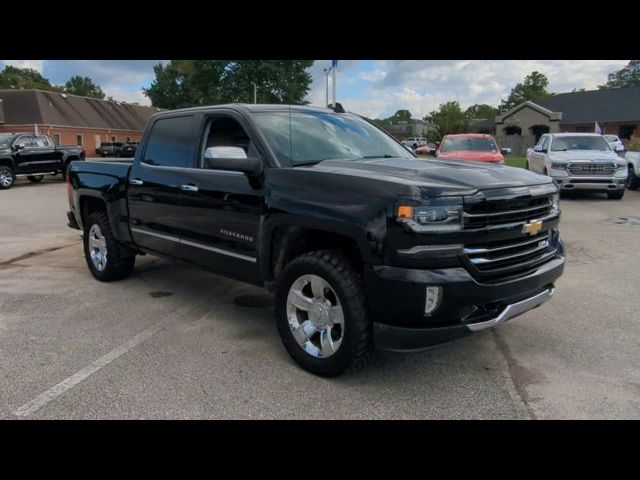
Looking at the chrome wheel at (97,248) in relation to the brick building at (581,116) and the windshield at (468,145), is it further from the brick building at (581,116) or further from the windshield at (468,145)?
the brick building at (581,116)

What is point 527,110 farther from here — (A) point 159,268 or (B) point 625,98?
(A) point 159,268

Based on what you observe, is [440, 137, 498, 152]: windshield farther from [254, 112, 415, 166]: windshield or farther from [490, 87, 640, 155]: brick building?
[490, 87, 640, 155]: brick building

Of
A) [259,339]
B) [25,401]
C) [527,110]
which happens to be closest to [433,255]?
[259,339]

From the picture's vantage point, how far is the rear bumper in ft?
10.4

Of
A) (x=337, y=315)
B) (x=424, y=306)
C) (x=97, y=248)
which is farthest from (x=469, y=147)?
(x=424, y=306)

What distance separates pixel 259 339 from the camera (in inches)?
177

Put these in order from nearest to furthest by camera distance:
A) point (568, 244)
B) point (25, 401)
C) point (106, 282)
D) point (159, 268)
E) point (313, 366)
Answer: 1. point (25, 401)
2. point (313, 366)
3. point (106, 282)
4. point (159, 268)
5. point (568, 244)

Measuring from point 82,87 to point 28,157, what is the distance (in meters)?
94.3

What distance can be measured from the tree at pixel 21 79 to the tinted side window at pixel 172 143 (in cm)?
9244

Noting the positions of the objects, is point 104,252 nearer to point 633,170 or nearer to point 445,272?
point 445,272

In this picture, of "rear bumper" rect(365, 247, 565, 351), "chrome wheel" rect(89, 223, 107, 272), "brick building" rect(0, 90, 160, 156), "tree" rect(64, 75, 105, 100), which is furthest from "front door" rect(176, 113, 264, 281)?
"tree" rect(64, 75, 105, 100)

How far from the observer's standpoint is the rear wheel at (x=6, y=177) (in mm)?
19828

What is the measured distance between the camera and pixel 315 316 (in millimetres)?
3684
